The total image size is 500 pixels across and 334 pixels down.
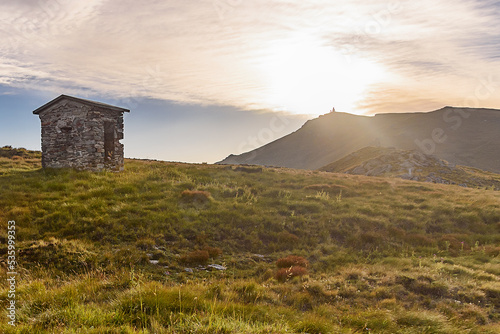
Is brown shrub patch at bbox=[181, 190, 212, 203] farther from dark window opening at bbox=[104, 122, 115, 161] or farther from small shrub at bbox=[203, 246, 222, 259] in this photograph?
dark window opening at bbox=[104, 122, 115, 161]

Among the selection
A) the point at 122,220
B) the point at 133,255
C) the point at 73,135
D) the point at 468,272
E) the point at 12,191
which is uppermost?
the point at 73,135

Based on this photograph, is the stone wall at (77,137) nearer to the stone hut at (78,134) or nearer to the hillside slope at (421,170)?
the stone hut at (78,134)

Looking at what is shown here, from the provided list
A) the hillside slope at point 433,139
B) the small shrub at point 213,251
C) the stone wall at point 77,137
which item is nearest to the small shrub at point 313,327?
the small shrub at point 213,251

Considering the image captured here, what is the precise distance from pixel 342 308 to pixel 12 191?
52.1 feet

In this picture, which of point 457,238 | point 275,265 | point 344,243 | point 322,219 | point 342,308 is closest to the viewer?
point 342,308

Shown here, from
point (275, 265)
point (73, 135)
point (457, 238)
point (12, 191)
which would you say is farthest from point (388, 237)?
point (73, 135)

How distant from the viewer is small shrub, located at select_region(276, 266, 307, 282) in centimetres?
909

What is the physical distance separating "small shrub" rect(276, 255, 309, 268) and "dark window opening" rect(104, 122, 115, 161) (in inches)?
661

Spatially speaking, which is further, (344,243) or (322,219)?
(322,219)

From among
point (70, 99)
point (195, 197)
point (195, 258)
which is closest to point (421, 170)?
point (195, 197)

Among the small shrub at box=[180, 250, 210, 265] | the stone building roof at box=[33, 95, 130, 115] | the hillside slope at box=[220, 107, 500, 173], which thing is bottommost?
the small shrub at box=[180, 250, 210, 265]

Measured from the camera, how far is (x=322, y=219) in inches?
621

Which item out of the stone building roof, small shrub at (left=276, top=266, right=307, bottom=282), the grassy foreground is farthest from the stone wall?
small shrub at (left=276, top=266, right=307, bottom=282)

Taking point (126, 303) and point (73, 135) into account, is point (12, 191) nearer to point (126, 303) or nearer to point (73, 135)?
point (73, 135)
